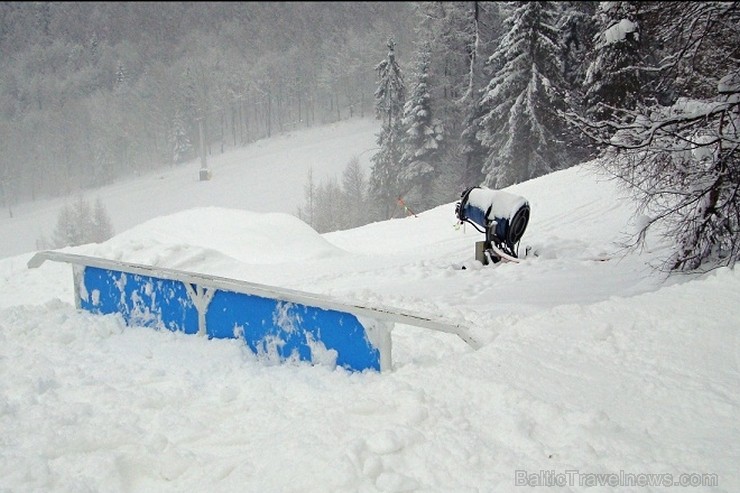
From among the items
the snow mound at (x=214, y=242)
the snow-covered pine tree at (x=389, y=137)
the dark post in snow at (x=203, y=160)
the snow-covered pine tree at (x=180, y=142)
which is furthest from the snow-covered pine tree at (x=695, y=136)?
the snow-covered pine tree at (x=180, y=142)

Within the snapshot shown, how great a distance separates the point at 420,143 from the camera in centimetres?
3472

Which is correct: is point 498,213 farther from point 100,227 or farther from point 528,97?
point 100,227

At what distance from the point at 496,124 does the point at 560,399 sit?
95.5 ft

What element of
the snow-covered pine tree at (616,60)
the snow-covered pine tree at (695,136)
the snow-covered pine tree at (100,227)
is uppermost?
the snow-covered pine tree at (616,60)

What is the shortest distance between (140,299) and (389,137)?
105 feet

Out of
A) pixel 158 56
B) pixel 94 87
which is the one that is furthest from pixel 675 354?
pixel 94 87

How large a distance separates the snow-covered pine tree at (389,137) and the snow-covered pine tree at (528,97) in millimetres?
7676

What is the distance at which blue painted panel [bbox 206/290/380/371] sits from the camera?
4312 millimetres

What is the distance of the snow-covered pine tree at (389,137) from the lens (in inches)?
1407

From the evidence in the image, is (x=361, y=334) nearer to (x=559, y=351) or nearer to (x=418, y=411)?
(x=418, y=411)

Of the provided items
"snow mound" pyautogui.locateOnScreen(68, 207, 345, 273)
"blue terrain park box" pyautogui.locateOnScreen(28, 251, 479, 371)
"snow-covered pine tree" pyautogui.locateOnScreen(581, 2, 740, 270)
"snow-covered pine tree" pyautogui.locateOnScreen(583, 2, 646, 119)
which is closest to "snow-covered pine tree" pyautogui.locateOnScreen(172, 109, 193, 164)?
"snow mound" pyautogui.locateOnScreen(68, 207, 345, 273)

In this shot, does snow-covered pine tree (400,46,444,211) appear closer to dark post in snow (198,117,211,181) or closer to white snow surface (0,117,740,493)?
dark post in snow (198,117,211,181)

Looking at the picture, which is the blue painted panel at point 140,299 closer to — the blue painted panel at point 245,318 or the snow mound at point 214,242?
the blue painted panel at point 245,318

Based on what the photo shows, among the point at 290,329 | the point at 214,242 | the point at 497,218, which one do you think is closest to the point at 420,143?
the point at 214,242
